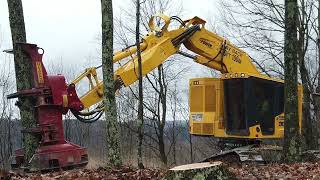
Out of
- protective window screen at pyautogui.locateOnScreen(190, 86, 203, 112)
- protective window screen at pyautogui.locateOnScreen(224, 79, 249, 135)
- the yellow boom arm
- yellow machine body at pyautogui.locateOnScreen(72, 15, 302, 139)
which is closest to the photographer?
the yellow boom arm

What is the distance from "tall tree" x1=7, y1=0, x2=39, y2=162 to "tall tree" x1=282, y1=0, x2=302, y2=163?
5813mm

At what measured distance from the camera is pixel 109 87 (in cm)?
1035

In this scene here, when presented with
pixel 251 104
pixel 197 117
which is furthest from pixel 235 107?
pixel 197 117

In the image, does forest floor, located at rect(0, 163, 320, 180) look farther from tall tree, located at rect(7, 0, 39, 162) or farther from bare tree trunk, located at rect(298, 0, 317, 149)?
bare tree trunk, located at rect(298, 0, 317, 149)

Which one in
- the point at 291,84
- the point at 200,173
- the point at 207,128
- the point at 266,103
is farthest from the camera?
the point at 207,128

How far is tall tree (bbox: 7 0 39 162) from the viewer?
36.9 feet

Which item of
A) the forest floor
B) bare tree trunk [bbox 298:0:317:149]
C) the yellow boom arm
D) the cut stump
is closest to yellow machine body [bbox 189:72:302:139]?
the yellow boom arm

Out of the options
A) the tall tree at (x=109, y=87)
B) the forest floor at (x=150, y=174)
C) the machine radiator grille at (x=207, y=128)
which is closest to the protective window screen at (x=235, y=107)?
the machine radiator grille at (x=207, y=128)

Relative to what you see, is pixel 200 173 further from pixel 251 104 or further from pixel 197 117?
pixel 197 117

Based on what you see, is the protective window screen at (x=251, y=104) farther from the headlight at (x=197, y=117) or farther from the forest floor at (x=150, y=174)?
the forest floor at (x=150, y=174)

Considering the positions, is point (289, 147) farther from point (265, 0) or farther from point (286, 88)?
point (265, 0)

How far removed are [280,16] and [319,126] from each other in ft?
19.7

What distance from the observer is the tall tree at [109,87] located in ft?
33.9

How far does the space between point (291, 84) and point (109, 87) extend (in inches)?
164
